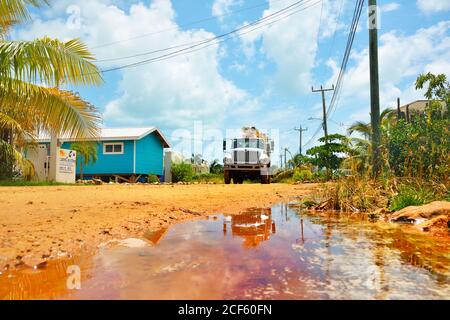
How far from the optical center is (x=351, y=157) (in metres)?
7.46

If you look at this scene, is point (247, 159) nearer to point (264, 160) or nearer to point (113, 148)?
point (264, 160)

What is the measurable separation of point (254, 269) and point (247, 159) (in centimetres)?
1721

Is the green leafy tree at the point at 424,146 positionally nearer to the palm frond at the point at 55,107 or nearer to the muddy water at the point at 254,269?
the muddy water at the point at 254,269

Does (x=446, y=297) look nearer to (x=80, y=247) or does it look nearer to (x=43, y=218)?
(x=80, y=247)

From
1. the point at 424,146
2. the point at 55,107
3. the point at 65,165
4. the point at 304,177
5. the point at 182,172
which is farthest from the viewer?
the point at 182,172

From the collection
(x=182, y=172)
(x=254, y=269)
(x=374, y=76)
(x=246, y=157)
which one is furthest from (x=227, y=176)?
(x=254, y=269)

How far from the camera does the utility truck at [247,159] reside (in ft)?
62.5

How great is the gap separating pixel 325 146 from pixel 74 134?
60.5ft

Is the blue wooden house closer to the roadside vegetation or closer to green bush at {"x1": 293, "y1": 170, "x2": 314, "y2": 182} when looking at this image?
green bush at {"x1": 293, "y1": 170, "x2": 314, "y2": 182}

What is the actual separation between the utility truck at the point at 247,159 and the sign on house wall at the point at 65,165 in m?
8.20

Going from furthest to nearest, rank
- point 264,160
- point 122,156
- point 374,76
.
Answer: point 122,156
point 264,160
point 374,76

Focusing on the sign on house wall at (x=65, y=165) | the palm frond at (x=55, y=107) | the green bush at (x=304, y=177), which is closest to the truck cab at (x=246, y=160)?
the green bush at (x=304, y=177)

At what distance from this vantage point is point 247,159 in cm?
1939
